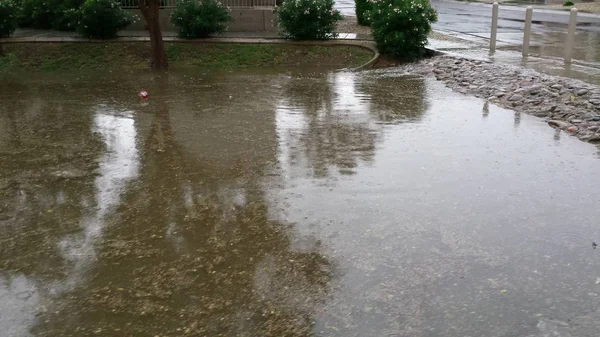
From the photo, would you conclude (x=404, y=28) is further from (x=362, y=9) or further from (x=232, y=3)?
(x=232, y=3)

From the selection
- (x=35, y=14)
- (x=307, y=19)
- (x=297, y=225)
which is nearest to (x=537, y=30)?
(x=307, y=19)

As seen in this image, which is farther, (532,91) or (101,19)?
(101,19)

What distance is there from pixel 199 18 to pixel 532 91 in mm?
9859

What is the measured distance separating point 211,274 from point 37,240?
5.88 feet

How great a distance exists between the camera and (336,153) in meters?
8.10

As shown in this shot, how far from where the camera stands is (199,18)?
17438mm

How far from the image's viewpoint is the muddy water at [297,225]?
4.39m

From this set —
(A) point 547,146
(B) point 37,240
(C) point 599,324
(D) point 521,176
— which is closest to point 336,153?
(D) point 521,176

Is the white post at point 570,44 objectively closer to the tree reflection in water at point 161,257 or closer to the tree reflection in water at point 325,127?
the tree reflection in water at point 325,127

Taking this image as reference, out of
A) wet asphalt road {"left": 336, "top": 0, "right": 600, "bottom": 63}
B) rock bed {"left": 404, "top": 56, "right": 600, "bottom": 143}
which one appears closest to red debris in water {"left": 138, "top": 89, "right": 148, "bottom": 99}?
rock bed {"left": 404, "top": 56, "right": 600, "bottom": 143}

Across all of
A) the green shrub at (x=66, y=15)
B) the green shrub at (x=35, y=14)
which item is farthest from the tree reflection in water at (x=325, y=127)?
the green shrub at (x=35, y=14)

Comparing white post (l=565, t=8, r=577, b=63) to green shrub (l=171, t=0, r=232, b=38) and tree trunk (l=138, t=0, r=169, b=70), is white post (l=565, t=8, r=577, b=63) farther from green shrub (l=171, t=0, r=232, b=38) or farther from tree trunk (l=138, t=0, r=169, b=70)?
tree trunk (l=138, t=0, r=169, b=70)

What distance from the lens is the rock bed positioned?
372 inches

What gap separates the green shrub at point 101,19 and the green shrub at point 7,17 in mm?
1907
